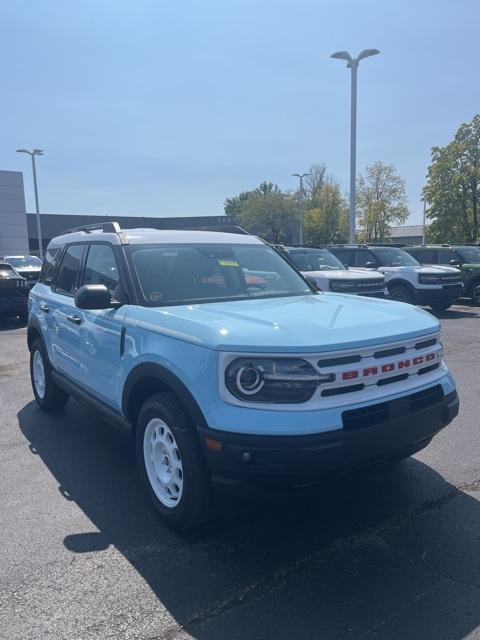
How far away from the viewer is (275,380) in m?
2.95

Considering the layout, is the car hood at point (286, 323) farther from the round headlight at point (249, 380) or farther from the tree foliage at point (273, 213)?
the tree foliage at point (273, 213)

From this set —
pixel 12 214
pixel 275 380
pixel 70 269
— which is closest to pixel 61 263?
pixel 70 269

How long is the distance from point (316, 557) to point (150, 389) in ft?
4.93

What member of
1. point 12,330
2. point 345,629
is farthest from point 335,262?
point 345,629

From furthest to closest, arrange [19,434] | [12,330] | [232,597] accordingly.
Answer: [12,330], [19,434], [232,597]

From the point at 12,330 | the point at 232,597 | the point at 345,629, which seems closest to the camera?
the point at 345,629

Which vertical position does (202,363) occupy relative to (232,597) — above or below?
above

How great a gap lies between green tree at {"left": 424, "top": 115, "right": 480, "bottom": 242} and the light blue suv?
31669 millimetres

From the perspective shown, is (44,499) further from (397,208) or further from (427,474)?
(397,208)

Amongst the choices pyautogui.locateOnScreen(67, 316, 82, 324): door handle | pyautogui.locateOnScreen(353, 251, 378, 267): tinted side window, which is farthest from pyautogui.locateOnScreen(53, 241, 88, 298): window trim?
pyautogui.locateOnScreen(353, 251, 378, 267): tinted side window

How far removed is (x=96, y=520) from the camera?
3705 millimetres

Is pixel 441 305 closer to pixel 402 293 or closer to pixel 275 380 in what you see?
pixel 402 293

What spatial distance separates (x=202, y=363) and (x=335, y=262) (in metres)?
10.7

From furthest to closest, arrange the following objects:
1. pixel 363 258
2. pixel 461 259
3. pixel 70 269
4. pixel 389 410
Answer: pixel 461 259 < pixel 363 258 < pixel 70 269 < pixel 389 410
